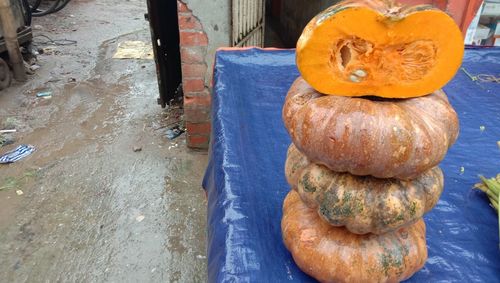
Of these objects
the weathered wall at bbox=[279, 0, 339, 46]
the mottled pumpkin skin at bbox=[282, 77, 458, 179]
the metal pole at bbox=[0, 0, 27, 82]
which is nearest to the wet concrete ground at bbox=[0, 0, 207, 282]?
the metal pole at bbox=[0, 0, 27, 82]

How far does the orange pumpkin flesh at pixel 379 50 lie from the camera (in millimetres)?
1091

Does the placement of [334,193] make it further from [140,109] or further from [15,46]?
[15,46]

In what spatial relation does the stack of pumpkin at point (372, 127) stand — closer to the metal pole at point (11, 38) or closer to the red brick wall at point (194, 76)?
the red brick wall at point (194, 76)

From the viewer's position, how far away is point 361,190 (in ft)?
4.07

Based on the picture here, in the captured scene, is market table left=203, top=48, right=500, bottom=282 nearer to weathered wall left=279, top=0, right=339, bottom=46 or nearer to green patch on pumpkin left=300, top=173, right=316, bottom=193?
green patch on pumpkin left=300, top=173, right=316, bottom=193

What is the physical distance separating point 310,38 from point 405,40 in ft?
0.88

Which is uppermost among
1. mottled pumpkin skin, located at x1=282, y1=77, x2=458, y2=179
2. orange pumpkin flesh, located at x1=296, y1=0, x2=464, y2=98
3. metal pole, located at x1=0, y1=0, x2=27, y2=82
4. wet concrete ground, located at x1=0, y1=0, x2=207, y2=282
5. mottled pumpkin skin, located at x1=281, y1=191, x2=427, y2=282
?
orange pumpkin flesh, located at x1=296, y1=0, x2=464, y2=98

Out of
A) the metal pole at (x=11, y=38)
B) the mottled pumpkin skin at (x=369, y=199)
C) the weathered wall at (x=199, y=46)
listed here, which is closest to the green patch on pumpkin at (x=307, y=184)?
the mottled pumpkin skin at (x=369, y=199)

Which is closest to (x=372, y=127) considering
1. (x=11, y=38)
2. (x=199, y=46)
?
(x=199, y=46)

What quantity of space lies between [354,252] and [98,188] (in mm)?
2665

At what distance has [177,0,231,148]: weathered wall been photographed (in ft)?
10.8

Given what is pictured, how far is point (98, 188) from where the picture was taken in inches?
134

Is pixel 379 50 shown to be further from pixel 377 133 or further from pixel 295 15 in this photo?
pixel 295 15

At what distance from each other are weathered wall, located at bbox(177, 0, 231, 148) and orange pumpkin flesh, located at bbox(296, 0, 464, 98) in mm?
2283
